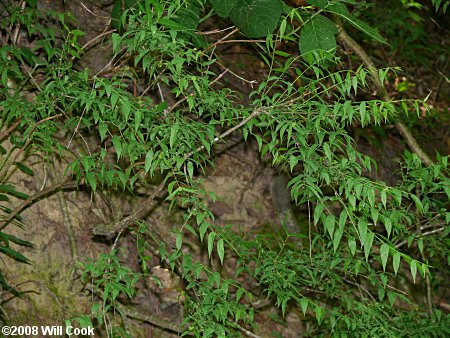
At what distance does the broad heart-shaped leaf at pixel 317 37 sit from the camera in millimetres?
2078

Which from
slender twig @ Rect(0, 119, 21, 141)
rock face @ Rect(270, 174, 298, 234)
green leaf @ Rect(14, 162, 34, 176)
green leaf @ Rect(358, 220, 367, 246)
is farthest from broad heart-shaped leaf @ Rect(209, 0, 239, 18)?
rock face @ Rect(270, 174, 298, 234)

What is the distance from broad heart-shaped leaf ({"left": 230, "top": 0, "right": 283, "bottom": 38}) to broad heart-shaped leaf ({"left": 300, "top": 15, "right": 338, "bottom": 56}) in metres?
0.12

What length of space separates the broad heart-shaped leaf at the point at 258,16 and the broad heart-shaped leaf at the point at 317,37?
0.39 ft

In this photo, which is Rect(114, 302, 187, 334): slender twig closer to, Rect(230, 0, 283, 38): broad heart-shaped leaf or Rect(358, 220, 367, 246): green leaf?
Rect(358, 220, 367, 246): green leaf

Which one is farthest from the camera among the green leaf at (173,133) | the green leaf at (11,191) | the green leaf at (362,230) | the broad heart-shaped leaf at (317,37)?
the green leaf at (11,191)

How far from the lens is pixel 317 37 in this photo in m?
2.09

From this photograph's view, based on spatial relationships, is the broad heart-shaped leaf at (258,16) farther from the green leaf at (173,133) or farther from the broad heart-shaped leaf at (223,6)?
the green leaf at (173,133)

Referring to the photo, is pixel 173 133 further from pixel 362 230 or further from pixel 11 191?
pixel 11 191

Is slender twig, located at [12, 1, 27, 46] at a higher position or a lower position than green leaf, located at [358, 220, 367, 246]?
higher

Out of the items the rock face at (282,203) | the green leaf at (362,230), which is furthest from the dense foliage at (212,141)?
the rock face at (282,203)

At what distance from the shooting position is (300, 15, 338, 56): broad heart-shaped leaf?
6.82 ft

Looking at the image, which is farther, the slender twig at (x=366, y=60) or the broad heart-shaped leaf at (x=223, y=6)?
the slender twig at (x=366, y=60)

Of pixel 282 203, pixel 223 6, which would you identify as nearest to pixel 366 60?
pixel 282 203

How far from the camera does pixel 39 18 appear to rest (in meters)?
3.00
